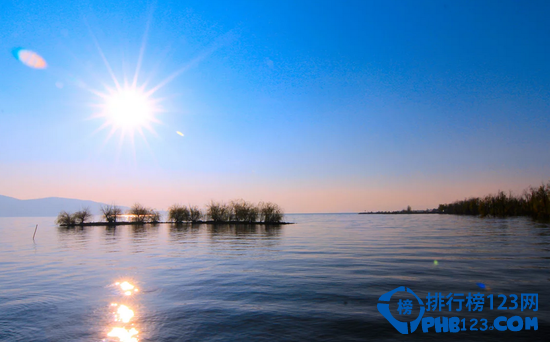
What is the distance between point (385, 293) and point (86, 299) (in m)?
17.1

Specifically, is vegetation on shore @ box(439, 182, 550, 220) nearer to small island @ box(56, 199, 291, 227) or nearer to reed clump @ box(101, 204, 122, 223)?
small island @ box(56, 199, 291, 227)

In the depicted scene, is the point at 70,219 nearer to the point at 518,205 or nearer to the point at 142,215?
the point at 142,215

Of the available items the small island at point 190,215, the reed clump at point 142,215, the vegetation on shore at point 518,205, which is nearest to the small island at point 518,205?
the vegetation on shore at point 518,205

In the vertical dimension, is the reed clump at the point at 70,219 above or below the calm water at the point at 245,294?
below

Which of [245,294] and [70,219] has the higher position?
[245,294]

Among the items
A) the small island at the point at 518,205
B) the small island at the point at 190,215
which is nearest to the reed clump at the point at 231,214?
the small island at the point at 190,215

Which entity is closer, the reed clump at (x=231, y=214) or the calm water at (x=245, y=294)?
the calm water at (x=245, y=294)

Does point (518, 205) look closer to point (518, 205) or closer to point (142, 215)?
point (518, 205)

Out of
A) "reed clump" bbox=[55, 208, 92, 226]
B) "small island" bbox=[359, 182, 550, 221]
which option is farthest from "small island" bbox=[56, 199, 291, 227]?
"small island" bbox=[359, 182, 550, 221]

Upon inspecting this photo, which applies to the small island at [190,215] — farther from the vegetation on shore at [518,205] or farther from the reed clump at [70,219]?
the vegetation on shore at [518,205]

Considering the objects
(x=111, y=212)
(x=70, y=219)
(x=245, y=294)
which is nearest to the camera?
(x=245, y=294)

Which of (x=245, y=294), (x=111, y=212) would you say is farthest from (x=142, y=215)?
(x=245, y=294)

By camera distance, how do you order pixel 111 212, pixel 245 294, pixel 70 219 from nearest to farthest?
pixel 245 294
pixel 70 219
pixel 111 212

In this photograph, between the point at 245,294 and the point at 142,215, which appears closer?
the point at 245,294
